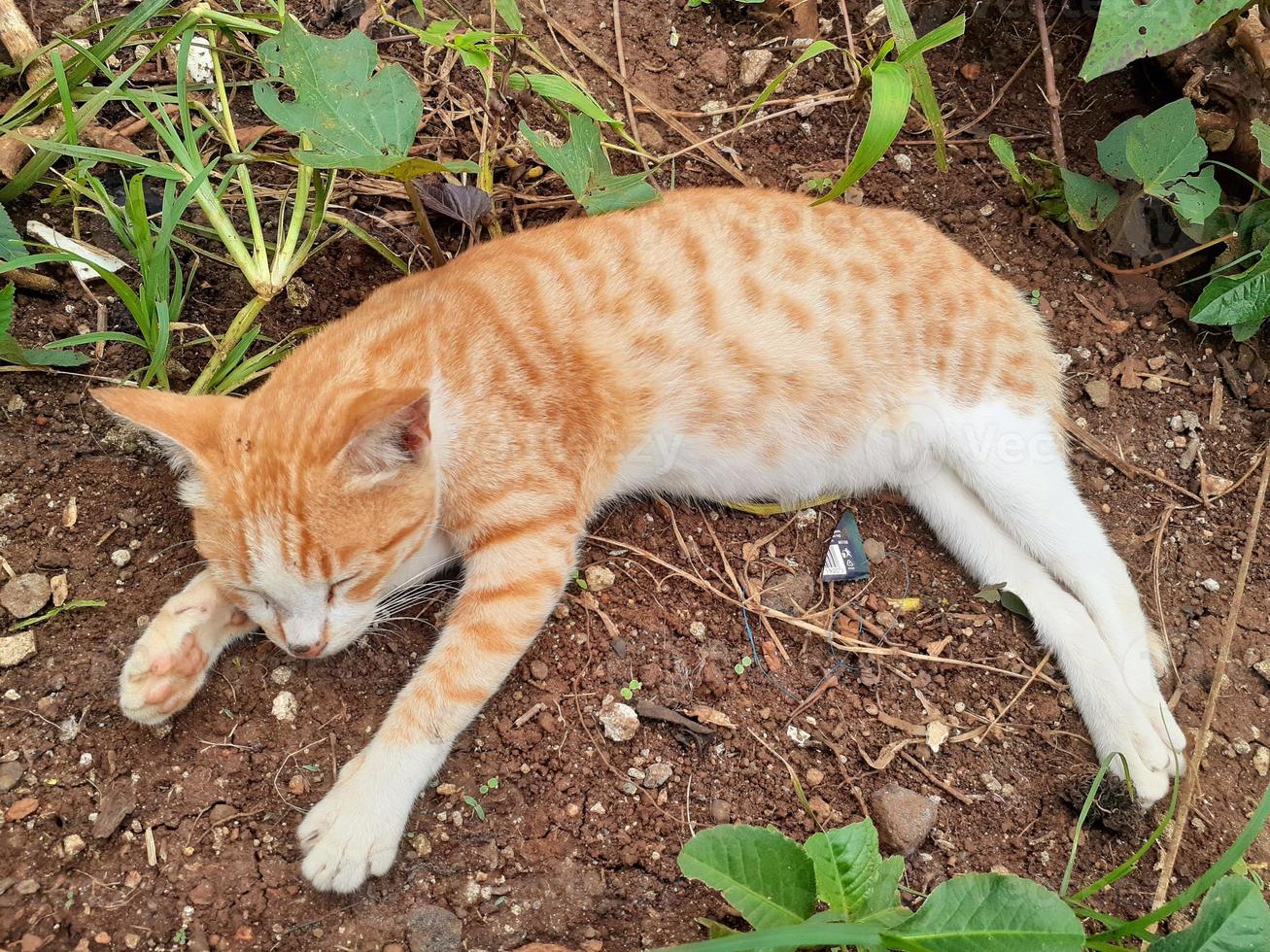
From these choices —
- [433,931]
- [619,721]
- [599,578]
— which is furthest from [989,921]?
[599,578]

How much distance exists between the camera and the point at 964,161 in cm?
303

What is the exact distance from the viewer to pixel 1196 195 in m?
2.51

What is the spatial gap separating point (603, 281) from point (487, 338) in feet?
1.23

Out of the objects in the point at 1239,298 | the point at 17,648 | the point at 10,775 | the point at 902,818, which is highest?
the point at 1239,298

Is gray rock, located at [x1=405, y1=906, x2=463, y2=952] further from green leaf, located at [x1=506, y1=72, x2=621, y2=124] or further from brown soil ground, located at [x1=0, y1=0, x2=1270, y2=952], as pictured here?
green leaf, located at [x1=506, y1=72, x2=621, y2=124]

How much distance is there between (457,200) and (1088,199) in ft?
6.54

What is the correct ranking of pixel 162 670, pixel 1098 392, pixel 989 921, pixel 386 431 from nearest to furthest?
pixel 989 921 < pixel 386 431 < pixel 162 670 < pixel 1098 392

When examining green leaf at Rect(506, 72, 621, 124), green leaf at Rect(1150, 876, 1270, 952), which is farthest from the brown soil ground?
green leaf at Rect(506, 72, 621, 124)

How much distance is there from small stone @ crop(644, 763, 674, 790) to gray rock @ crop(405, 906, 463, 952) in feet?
1.66

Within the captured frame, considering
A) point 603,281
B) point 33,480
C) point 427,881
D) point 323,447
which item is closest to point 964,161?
point 603,281

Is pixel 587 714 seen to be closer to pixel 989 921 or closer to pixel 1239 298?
pixel 989 921

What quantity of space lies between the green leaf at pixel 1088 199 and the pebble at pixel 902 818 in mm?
1916

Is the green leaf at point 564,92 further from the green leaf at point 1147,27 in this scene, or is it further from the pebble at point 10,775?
the pebble at point 10,775

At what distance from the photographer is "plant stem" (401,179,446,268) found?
7.70 ft
